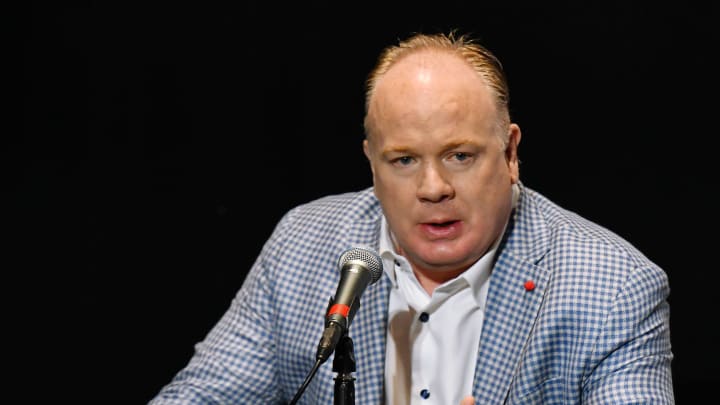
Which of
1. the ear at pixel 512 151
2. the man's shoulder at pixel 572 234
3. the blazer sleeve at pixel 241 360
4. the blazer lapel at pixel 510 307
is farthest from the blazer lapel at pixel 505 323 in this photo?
the blazer sleeve at pixel 241 360

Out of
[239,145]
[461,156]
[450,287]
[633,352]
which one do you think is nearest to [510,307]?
[450,287]

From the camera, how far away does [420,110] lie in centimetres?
247

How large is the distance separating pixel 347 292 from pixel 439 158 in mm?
592

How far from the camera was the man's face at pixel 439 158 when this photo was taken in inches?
97.6

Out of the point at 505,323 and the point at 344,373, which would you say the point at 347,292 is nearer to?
the point at 344,373

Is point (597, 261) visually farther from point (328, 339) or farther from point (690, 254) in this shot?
point (328, 339)

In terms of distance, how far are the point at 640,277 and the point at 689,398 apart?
0.81m

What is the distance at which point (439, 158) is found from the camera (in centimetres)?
249

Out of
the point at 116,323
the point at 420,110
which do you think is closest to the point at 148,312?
the point at 116,323

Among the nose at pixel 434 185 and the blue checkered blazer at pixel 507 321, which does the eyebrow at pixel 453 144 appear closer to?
the nose at pixel 434 185

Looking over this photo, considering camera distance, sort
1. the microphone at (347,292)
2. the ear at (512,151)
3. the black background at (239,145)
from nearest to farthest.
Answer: the microphone at (347,292), the ear at (512,151), the black background at (239,145)

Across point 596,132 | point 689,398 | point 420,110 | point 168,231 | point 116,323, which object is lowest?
point 689,398

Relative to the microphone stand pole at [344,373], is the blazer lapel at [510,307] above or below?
below

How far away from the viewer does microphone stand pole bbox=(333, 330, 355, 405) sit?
195 centimetres
